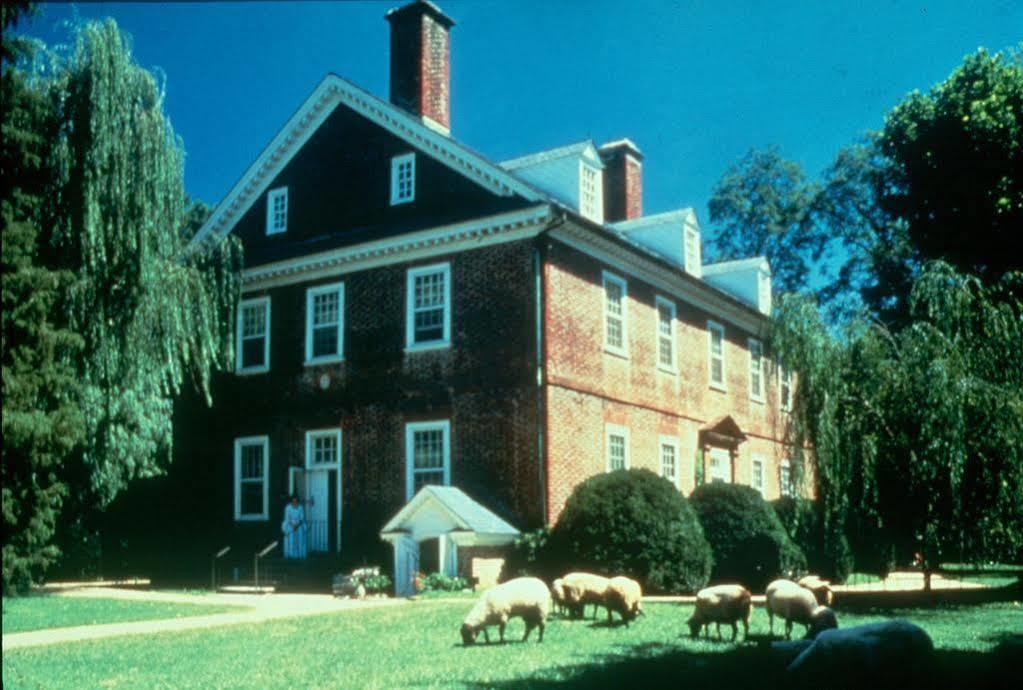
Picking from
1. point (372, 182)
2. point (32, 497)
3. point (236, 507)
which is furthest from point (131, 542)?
point (32, 497)

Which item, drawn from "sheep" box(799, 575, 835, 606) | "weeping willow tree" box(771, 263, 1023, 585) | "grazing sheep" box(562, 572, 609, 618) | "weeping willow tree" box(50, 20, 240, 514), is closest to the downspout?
"weeping willow tree" box(771, 263, 1023, 585)

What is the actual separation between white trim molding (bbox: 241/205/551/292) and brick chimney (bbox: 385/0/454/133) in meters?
3.66

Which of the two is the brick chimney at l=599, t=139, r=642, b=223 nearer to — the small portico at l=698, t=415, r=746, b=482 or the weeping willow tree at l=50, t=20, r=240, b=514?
the small portico at l=698, t=415, r=746, b=482

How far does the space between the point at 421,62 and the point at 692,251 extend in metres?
9.09

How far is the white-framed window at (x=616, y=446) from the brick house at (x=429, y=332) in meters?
0.06

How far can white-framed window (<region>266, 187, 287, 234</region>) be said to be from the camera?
27.2 metres

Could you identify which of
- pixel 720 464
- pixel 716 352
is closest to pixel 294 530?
pixel 720 464

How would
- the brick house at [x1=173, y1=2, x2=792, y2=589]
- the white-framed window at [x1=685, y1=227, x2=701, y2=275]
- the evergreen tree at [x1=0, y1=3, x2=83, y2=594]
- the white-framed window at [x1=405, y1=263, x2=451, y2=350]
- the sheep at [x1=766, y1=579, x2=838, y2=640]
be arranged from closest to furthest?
the evergreen tree at [x1=0, y1=3, x2=83, y2=594] → the sheep at [x1=766, y1=579, x2=838, y2=640] → the brick house at [x1=173, y1=2, x2=792, y2=589] → the white-framed window at [x1=405, y1=263, x2=451, y2=350] → the white-framed window at [x1=685, y1=227, x2=701, y2=275]

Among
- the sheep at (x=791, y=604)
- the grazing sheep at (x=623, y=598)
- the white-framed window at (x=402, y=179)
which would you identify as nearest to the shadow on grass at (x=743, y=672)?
the sheep at (x=791, y=604)

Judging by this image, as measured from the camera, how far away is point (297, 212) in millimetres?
26797

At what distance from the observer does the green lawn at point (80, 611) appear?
16.0m

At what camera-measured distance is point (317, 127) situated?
26.7 m

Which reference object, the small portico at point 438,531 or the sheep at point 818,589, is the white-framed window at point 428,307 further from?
the sheep at point 818,589

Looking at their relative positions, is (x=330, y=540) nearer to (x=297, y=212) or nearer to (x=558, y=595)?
(x=297, y=212)
